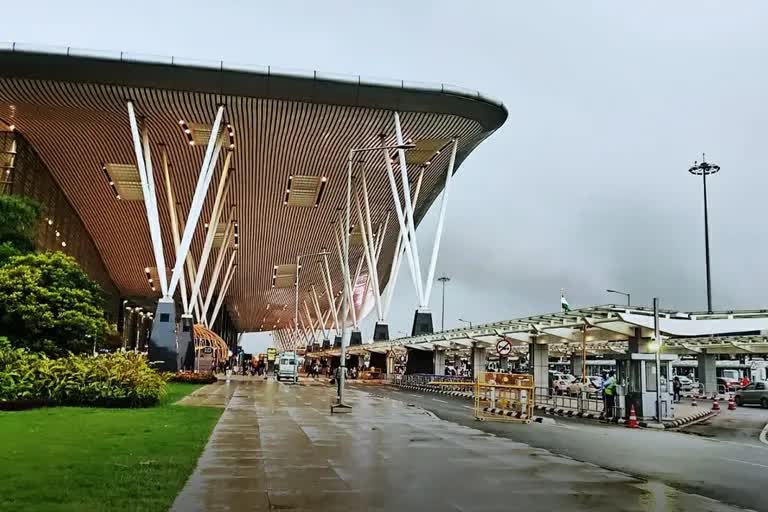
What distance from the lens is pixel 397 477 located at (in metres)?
10.3

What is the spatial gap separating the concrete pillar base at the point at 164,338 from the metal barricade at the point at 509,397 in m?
20.5

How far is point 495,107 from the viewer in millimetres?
46750

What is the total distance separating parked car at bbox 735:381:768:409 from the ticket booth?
1701cm

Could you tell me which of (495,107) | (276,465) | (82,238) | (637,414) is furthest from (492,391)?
(82,238)

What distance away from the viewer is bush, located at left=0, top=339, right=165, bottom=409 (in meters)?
21.0

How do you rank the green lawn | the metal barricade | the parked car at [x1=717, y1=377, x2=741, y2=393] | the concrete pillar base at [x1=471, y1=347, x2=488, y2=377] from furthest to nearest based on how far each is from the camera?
1. the parked car at [x1=717, y1=377, x2=741, y2=393]
2. the concrete pillar base at [x1=471, y1=347, x2=488, y2=377]
3. the metal barricade
4. the green lawn

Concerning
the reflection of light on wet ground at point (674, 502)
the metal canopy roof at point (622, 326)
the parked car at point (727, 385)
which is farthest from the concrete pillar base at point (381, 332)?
the reflection of light on wet ground at point (674, 502)

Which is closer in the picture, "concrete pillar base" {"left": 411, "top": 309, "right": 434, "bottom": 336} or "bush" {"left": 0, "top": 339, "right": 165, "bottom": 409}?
"bush" {"left": 0, "top": 339, "right": 165, "bottom": 409}

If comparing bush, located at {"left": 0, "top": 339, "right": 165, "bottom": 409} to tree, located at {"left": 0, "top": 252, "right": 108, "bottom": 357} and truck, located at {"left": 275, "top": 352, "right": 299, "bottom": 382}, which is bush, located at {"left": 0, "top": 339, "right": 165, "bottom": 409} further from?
truck, located at {"left": 275, "top": 352, "right": 299, "bottom": 382}

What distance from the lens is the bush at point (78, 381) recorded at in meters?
21.0

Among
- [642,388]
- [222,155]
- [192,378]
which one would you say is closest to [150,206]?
[192,378]

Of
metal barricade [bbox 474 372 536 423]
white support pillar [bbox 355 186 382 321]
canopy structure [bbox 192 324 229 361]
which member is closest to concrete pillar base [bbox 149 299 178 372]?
canopy structure [bbox 192 324 229 361]

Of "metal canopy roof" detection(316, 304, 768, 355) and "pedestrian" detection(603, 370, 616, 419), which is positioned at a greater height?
"metal canopy roof" detection(316, 304, 768, 355)

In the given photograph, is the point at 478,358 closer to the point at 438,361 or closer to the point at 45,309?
the point at 438,361
